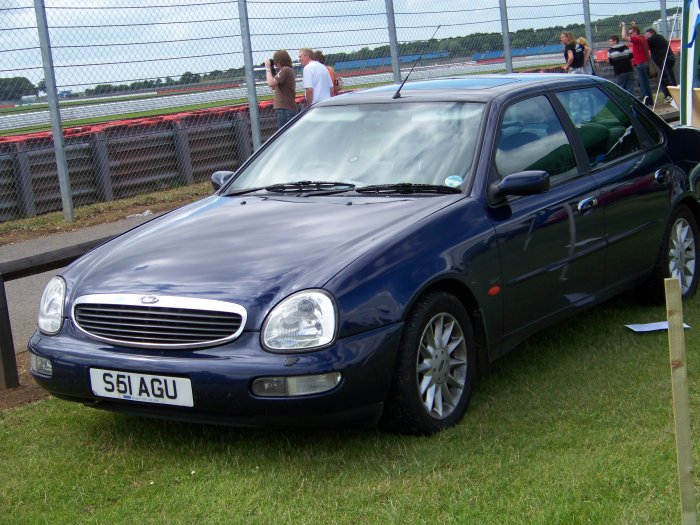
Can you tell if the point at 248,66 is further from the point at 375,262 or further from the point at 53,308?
the point at 375,262

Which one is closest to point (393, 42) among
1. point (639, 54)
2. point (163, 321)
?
point (639, 54)

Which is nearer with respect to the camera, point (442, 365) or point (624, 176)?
point (442, 365)

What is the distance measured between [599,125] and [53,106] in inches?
266

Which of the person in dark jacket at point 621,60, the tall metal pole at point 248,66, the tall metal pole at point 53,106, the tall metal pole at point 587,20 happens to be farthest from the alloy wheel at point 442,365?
the person in dark jacket at point 621,60

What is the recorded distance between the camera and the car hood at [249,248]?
14.5 feet

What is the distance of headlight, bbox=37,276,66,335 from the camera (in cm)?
477

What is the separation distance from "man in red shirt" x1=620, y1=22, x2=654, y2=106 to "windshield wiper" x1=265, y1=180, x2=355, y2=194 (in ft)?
51.0

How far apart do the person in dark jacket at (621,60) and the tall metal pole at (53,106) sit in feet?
38.0

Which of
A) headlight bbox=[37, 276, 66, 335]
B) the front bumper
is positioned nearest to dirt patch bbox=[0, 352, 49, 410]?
headlight bbox=[37, 276, 66, 335]

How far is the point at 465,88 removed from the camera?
5.87 metres

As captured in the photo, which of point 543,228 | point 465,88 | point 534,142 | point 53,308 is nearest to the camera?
point 53,308

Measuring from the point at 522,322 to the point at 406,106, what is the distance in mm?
1348

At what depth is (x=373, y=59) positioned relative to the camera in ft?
43.9

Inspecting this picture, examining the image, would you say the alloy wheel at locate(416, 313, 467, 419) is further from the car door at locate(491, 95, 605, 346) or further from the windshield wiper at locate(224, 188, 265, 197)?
the windshield wiper at locate(224, 188, 265, 197)
